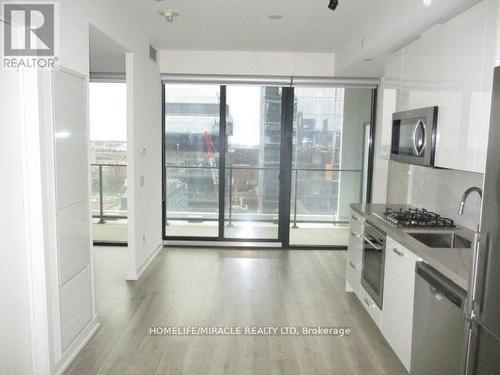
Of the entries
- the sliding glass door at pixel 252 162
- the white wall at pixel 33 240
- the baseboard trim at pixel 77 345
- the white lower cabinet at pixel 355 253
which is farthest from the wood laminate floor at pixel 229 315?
the sliding glass door at pixel 252 162

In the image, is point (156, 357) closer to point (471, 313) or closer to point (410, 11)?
point (471, 313)

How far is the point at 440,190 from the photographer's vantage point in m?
3.31

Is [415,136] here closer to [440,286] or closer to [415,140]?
[415,140]

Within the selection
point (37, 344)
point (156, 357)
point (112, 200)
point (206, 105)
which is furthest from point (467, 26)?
point (112, 200)

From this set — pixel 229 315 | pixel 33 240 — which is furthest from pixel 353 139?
pixel 33 240

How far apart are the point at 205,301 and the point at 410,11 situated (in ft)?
9.71

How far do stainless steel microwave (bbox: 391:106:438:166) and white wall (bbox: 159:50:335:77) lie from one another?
213 centimetres

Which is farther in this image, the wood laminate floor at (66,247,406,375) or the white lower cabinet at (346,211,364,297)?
the white lower cabinet at (346,211,364,297)

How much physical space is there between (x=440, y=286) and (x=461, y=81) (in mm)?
1213

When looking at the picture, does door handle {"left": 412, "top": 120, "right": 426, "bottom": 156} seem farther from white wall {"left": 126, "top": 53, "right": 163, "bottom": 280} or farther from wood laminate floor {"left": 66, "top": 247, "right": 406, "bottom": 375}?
white wall {"left": 126, "top": 53, "right": 163, "bottom": 280}

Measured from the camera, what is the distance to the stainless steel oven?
296 centimetres

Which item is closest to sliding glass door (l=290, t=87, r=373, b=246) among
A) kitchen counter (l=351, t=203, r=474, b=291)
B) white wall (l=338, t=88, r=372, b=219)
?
white wall (l=338, t=88, r=372, b=219)

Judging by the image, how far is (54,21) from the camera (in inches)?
96.2

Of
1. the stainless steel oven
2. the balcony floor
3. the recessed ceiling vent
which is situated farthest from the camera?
the balcony floor
